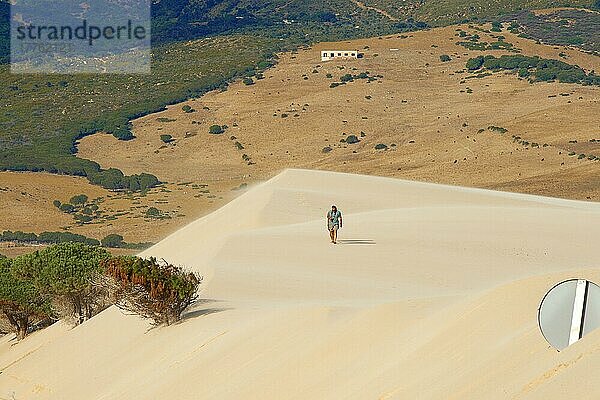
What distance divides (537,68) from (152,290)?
6768 centimetres

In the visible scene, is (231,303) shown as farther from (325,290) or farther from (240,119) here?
(240,119)

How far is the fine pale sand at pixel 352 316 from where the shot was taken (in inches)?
395

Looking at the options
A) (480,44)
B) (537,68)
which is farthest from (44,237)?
(480,44)

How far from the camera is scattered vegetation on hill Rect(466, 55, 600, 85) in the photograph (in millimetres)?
77188

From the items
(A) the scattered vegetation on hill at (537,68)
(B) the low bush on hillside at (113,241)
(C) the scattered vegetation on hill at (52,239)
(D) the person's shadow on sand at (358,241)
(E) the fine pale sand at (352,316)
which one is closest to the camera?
(E) the fine pale sand at (352,316)

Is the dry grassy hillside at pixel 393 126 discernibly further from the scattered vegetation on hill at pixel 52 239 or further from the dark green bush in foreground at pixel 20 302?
the dark green bush in foreground at pixel 20 302

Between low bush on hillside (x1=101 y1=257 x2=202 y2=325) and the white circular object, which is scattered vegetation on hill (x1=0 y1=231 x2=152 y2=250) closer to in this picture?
low bush on hillside (x1=101 y1=257 x2=202 y2=325)

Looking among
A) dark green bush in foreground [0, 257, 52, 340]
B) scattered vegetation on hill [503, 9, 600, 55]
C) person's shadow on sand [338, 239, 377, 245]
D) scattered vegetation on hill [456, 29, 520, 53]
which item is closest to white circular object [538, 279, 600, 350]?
person's shadow on sand [338, 239, 377, 245]

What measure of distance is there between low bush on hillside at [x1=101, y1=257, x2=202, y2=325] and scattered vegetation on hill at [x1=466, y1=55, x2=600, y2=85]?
64.1 metres

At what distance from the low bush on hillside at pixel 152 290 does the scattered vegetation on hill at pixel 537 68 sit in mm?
64127

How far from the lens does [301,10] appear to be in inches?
4523

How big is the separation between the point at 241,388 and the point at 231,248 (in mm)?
9179

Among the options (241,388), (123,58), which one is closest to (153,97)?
(123,58)

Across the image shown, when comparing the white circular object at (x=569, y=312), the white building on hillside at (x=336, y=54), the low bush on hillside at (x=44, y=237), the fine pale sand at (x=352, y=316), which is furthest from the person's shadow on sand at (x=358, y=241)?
the white building on hillside at (x=336, y=54)
